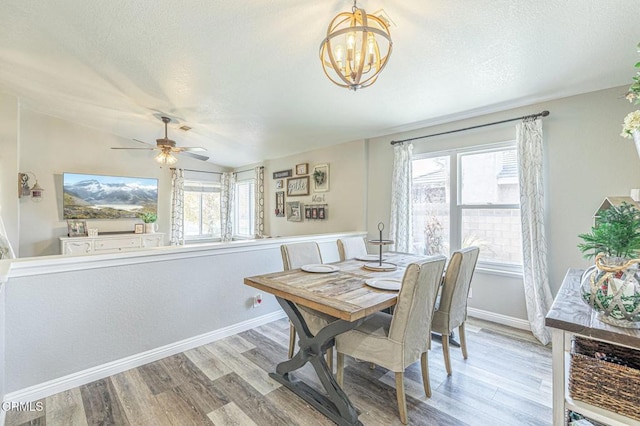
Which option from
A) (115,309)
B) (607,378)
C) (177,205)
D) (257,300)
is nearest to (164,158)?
(115,309)

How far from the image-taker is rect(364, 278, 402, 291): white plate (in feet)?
6.18

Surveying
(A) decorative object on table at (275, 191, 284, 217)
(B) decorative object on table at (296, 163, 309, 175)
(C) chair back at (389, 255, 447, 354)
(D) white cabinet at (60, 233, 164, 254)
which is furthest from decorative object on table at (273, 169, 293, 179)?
(C) chair back at (389, 255, 447, 354)

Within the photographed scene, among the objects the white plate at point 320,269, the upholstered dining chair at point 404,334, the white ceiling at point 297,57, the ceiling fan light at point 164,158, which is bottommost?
the upholstered dining chair at point 404,334

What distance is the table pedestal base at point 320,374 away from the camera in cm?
176

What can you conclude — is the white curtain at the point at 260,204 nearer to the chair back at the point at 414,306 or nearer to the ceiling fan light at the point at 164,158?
the ceiling fan light at the point at 164,158

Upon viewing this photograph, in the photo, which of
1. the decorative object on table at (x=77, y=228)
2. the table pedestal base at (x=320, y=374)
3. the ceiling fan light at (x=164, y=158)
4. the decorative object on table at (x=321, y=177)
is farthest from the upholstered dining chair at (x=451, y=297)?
the decorative object on table at (x=77, y=228)

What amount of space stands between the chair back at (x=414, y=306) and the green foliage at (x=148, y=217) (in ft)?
18.9

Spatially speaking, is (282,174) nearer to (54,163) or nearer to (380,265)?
(380,265)

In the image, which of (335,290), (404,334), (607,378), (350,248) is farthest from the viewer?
(350,248)

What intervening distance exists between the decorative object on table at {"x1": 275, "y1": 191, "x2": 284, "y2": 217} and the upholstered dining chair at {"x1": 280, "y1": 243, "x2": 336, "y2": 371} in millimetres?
3004

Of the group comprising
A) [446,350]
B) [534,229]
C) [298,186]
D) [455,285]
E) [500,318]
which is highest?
[298,186]

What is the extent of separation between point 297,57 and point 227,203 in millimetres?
5260

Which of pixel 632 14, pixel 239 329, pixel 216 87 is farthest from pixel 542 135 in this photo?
pixel 239 329

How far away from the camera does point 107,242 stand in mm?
5238
